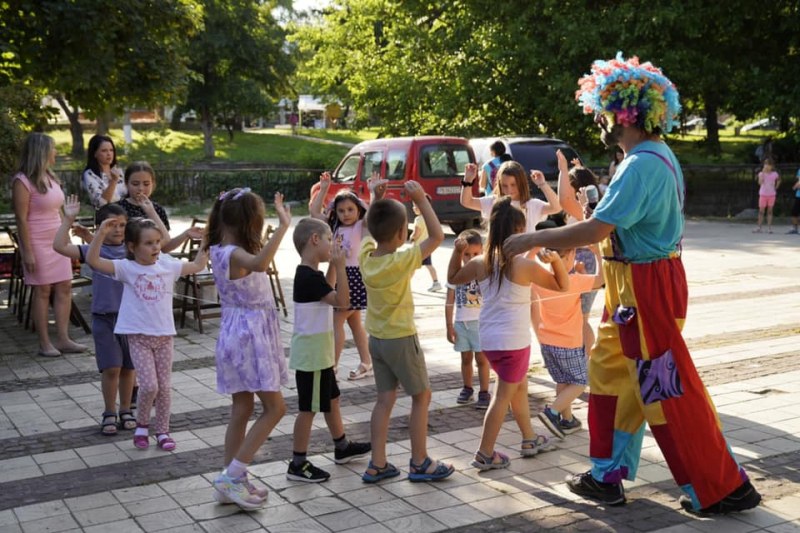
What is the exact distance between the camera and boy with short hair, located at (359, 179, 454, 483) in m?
5.13

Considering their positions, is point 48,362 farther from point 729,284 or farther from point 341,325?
point 729,284

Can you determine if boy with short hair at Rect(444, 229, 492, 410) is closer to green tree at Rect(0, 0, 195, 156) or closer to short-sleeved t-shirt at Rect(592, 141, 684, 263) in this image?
short-sleeved t-shirt at Rect(592, 141, 684, 263)

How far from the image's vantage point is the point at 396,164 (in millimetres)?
18609

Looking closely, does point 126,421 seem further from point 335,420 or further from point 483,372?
point 483,372

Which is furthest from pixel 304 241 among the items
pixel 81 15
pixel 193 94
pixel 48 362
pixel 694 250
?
pixel 193 94

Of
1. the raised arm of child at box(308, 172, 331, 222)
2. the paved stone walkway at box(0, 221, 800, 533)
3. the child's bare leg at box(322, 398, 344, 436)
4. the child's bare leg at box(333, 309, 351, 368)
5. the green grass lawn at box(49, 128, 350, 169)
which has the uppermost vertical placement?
the green grass lawn at box(49, 128, 350, 169)

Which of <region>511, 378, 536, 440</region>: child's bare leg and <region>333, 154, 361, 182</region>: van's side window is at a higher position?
<region>333, 154, 361, 182</region>: van's side window

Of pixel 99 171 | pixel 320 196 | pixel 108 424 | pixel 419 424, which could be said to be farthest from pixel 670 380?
pixel 99 171

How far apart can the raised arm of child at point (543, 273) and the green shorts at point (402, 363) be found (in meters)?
0.70

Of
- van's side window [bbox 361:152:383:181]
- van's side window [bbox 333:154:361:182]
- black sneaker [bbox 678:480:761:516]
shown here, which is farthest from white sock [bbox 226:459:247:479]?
van's side window [bbox 333:154:361:182]

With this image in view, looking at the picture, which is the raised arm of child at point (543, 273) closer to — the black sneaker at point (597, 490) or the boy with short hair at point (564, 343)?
the boy with short hair at point (564, 343)

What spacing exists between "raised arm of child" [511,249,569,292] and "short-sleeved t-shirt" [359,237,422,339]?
23.0 inches

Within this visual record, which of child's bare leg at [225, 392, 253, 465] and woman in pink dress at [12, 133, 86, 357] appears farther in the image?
woman in pink dress at [12, 133, 86, 357]

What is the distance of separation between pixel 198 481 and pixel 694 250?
12.6 m
